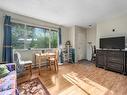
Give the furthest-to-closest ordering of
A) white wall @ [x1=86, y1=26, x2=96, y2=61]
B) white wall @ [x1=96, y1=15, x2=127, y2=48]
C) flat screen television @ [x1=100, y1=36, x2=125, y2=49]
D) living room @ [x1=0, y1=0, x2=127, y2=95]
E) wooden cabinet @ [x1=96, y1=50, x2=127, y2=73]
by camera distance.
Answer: white wall @ [x1=86, y1=26, x2=96, y2=61] < white wall @ [x1=96, y1=15, x2=127, y2=48] < flat screen television @ [x1=100, y1=36, x2=125, y2=49] < wooden cabinet @ [x1=96, y1=50, x2=127, y2=73] < living room @ [x1=0, y1=0, x2=127, y2=95]

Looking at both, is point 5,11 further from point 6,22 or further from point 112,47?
point 112,47

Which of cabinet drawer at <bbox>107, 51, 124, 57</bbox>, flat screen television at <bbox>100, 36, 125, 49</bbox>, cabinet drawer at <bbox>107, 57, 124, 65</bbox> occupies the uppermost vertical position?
flat screen television at <bbox>100, 36, 125, 49</bbox>

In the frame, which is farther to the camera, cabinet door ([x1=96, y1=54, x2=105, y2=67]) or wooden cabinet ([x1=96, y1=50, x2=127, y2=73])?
cabinet door ([x1=96, y1=54, x2=105, y2=67])

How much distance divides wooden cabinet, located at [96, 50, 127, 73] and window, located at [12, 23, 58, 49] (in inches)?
101

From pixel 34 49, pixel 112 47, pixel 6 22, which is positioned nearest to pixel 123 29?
pixel 112 47

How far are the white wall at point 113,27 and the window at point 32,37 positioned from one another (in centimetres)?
255

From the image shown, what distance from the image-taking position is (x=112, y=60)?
3580mm

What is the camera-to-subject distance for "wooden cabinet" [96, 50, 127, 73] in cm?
325

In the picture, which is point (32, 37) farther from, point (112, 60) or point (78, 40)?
point (112, 60)

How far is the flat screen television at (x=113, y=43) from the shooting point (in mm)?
3420

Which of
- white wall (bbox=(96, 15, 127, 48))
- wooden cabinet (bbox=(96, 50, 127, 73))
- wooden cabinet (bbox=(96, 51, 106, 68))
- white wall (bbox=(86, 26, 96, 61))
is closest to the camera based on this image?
wooden cabinet (bbox=(96, 50, 127, 73))

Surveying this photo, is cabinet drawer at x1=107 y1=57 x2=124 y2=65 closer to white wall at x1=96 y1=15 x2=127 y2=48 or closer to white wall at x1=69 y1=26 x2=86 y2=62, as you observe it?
white wall at x1=96 y1=15 x2=127 y2=48

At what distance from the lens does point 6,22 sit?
3.14m

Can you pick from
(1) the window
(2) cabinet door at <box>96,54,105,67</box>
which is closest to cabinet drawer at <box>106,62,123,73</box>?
(2) cabinet door at <box>96,54,105,67</box>
